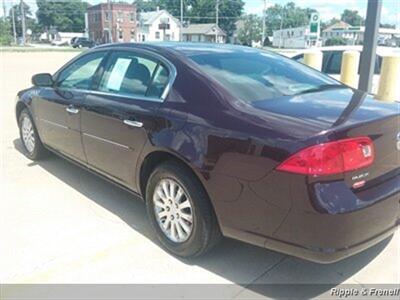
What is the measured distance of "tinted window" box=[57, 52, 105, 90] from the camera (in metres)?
4.47

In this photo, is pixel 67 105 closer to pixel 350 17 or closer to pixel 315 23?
pixel 315 23

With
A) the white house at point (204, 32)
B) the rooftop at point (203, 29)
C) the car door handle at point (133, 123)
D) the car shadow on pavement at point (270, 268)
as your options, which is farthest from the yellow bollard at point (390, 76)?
the rooftop at point (203, 29)

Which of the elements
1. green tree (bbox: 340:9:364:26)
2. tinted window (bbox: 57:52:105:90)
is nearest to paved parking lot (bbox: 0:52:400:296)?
tinted window (bbox: 57:52:105:90)

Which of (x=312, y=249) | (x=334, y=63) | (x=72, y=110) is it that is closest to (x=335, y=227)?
(x=312, y=249)

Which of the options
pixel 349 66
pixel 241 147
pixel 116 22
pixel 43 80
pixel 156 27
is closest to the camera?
pixel 241 147

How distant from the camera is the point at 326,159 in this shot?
2.53 meters

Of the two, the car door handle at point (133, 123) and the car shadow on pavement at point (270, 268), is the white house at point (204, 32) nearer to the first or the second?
the car door handle at point (133, 123)

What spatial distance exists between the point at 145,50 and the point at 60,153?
6.22 feet

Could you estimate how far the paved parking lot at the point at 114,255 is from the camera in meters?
3.17

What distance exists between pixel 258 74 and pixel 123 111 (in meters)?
1.18

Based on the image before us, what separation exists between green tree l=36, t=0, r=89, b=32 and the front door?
108 metres

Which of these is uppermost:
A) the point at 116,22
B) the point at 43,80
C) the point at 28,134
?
the point at 116,22

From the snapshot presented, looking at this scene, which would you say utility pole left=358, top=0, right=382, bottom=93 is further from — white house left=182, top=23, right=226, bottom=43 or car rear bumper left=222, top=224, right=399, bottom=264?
white house left=182, top=23, right=226, bottom=43

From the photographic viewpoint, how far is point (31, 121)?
571 centimetres
